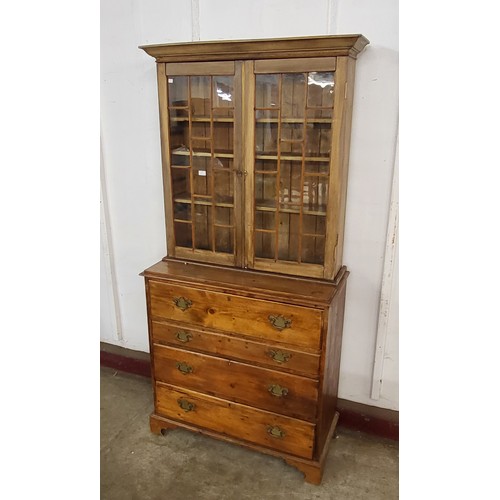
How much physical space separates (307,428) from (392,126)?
149 cm

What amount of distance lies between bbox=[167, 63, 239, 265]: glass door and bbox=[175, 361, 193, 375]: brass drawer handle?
565mm

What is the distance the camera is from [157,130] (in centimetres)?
246

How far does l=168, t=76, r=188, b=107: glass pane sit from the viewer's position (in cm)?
206

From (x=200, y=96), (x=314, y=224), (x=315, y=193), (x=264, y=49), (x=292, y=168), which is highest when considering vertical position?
(x=264, y=49)

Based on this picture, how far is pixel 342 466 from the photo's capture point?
223 cm

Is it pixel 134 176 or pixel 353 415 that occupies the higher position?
pixel 134 176

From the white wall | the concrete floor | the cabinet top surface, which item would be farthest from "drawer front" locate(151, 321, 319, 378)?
the concrete floor

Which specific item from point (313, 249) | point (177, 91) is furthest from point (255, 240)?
point (177, 91)

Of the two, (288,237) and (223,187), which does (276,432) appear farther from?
(223,187)

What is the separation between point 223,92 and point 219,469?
1.90 m

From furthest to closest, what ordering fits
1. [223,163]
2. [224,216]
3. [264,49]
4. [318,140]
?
1. [224,216]
2. [223,163]
3. [318,140]
4. [264,49]

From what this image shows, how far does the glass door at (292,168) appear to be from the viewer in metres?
1.88
